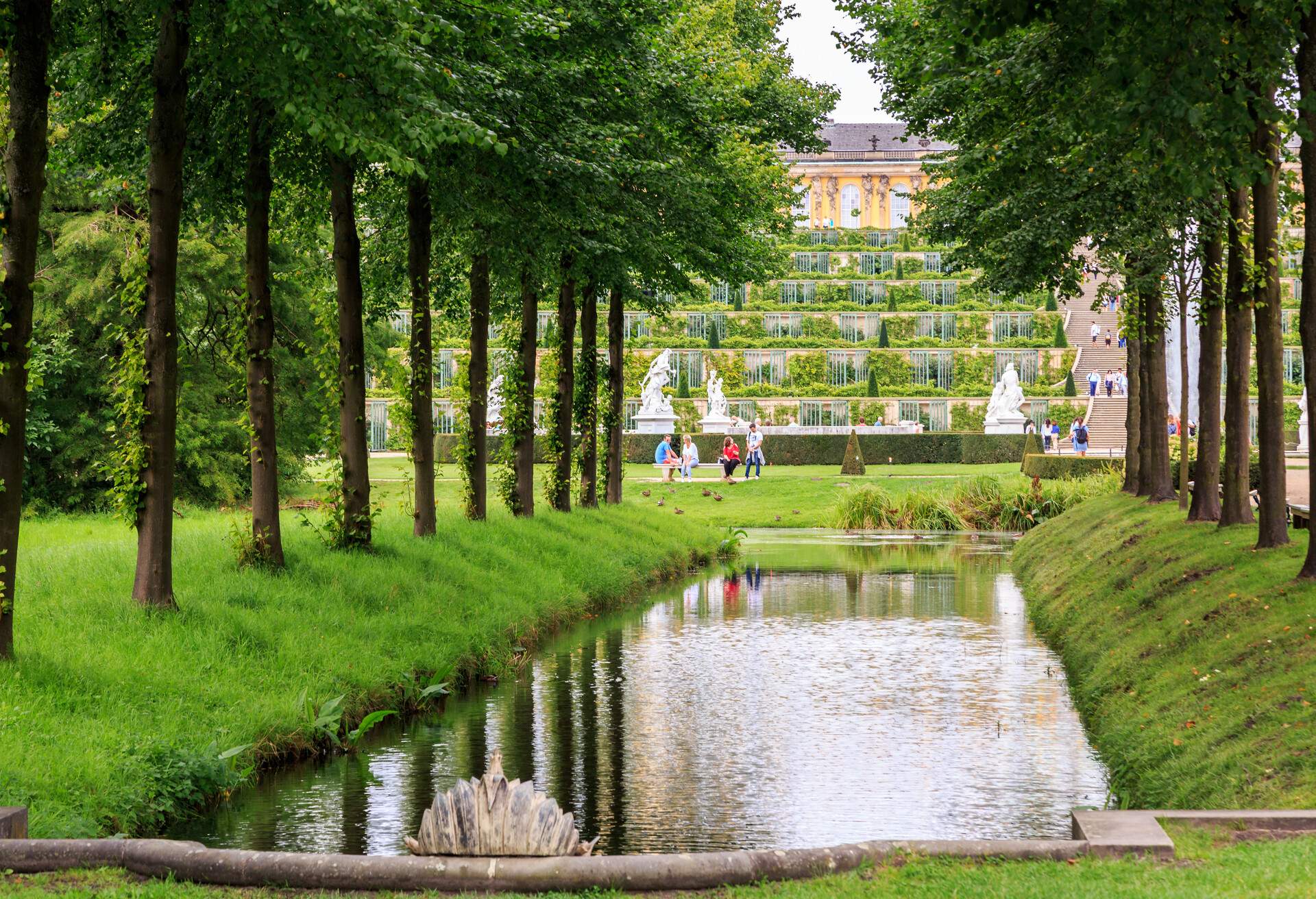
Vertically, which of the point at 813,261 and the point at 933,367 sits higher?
the point at 813,261

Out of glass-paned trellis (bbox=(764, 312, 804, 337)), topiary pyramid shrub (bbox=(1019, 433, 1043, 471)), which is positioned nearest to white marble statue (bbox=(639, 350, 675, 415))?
topiary pyramid shrub (bbox=(1019, 433, 1043, 471))

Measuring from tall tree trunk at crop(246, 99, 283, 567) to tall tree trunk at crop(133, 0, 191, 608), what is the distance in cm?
227

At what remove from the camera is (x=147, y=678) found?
1188 cm

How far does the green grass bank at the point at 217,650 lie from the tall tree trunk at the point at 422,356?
2.01 feet

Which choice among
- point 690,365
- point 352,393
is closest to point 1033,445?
point 690,365

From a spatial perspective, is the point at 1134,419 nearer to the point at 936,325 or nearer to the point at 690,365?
the point at 690,365

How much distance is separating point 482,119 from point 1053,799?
9538mm

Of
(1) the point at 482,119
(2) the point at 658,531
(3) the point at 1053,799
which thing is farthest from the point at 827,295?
(3) the point at 1053,799

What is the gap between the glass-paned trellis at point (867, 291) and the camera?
8531cm

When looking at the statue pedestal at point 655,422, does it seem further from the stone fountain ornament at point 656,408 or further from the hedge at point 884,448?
the hedge at point 884,448

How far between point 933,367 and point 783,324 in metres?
9.11

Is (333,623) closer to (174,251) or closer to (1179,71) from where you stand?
(174,251)

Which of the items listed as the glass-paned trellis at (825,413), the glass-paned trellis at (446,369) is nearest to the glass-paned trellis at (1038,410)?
the glass-paned trellis at (825,413)

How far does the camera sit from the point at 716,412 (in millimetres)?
65062
